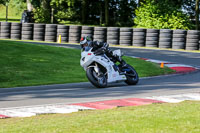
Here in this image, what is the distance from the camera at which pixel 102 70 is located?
13.0m

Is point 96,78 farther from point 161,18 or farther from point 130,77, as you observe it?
point 161,18

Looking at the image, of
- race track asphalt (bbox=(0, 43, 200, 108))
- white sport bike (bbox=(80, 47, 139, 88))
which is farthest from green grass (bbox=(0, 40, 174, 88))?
white sport bike (bbox=(80, 47, 139, 88))

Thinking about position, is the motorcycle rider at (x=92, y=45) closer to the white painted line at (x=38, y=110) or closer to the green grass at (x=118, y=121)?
the white painted line at (x=38, y=110)

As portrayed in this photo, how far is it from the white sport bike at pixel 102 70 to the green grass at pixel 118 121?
11.6ft

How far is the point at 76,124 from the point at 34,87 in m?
6.19

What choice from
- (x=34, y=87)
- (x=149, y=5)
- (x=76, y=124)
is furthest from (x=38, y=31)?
(x=76, y=124)

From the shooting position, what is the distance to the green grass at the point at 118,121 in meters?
6.44

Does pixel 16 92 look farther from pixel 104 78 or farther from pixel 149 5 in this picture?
pixel 149 5

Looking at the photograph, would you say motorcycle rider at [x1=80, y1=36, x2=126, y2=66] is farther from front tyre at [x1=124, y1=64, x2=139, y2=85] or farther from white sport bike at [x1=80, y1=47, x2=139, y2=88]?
front tyre at [x1=124, y1=64, x2=139, y2=85]

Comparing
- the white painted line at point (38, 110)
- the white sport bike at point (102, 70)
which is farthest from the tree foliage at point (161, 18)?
the white painted line at point (38, 110)

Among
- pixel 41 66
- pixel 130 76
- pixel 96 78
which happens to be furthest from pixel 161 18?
pixel 96 78

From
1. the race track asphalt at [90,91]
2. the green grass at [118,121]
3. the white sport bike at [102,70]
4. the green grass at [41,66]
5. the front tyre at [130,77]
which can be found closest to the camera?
the green grass at [118,121]

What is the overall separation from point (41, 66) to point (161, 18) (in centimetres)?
1786

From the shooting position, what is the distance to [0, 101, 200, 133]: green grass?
6.44m
